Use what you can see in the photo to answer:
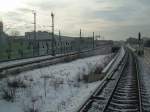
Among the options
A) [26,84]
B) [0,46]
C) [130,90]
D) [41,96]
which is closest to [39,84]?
[26,84]

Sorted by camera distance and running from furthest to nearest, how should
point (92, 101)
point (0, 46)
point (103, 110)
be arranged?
point (0, 46), point (92, 101), point (103, 110)

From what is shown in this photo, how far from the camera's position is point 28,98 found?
13.4m

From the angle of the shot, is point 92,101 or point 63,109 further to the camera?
point 92,101

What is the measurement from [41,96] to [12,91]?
4.59 ft

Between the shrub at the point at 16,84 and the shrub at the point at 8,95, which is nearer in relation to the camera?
the shrub at the point at 8,95

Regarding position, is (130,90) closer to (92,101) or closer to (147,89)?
(147,89)

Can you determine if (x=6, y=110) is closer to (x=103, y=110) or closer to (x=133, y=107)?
(x=103, y=110)

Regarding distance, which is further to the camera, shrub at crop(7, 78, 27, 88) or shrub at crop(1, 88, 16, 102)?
shrub at crop(7, 78, 27, 88)

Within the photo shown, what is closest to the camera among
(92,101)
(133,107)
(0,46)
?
(133,107)

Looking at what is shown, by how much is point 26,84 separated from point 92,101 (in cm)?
526

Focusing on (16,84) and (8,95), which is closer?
(8,95)

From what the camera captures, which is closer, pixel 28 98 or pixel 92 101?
pixel 92 101

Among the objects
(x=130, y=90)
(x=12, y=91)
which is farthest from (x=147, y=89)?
(x=12, y=91)

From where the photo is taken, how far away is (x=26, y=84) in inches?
640
